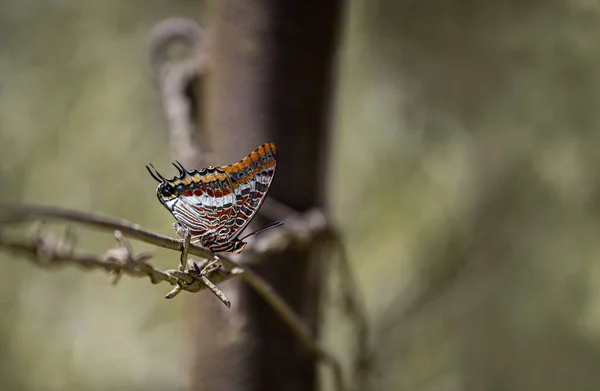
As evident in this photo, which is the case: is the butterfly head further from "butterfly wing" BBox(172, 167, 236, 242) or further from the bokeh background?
the bokeh background

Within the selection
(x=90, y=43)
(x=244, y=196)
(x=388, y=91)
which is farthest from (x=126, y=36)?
(x=244, y=196)

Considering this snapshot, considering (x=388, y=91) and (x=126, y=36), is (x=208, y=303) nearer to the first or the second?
(x=388, y=91)

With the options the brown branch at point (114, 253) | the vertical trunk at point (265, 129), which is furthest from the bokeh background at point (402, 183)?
the brown branch at point (114, 253)

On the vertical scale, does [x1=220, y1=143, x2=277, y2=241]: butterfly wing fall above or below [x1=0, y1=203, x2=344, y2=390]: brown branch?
above

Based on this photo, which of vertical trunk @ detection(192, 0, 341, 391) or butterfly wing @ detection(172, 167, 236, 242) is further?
vertical trunk @ detection(192, 0, 341, 391)

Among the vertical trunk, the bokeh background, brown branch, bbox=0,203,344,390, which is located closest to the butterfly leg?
brown branch, bbox=0,203,344,390

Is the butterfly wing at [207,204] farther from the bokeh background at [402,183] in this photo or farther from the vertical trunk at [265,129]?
the bokeh background at [402,183]
